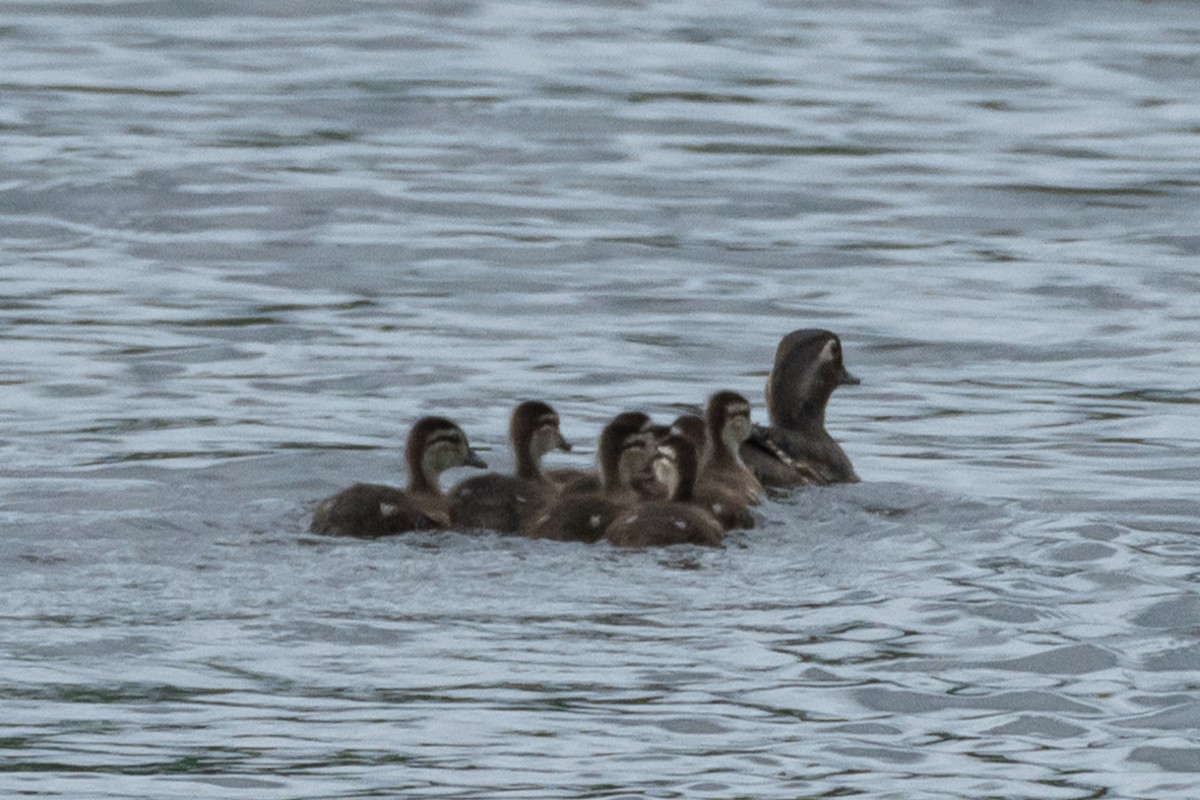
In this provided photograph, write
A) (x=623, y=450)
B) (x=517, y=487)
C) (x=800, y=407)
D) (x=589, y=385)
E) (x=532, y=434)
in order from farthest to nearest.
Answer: (x=589, y=385) → (x=800, y=407) → (x=532, y=434) → (x=623, y=450) → (x=517, y=487)

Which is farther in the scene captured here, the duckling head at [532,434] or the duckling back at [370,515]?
the duckling head at [532,434]

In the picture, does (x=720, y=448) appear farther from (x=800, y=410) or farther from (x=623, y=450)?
(x=800, y=410)

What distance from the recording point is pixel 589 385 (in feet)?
45.2

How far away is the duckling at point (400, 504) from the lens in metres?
10.5

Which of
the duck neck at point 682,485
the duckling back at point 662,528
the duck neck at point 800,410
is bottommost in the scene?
the duckling back at point 662,528

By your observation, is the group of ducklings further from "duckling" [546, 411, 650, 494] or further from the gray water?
the gray water

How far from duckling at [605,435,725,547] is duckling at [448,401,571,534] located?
1.36 feet

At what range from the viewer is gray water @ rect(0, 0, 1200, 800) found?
8359 mm

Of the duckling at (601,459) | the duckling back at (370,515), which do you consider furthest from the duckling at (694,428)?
the duckling back at (370,515)

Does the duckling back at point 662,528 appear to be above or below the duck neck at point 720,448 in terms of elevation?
below

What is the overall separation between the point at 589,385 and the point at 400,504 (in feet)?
10.6

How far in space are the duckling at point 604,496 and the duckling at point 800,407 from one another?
35.8 inches

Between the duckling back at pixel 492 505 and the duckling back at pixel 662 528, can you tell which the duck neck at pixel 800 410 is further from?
the duckling back at pixel 662 528

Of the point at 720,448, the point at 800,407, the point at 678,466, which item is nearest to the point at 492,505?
the point at 678,466
